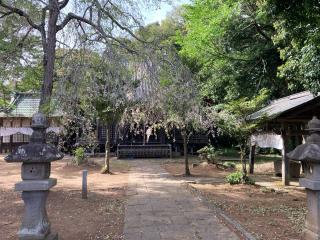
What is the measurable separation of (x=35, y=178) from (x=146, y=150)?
21488 millimetres

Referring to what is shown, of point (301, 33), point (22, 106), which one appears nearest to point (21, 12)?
point (301, 33)

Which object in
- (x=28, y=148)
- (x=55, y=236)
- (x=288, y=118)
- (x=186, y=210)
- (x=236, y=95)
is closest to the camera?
(x=28, y=148)

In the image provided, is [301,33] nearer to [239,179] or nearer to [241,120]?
[241,120]

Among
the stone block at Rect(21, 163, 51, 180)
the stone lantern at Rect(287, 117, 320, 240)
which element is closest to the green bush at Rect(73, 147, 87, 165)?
the stone block at Rect(21, 163, 51, 180)

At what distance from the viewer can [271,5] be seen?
9.16 m

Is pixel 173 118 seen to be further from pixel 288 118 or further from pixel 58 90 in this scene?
pixel 58 90

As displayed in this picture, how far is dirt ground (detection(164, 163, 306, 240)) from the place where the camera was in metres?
7.93

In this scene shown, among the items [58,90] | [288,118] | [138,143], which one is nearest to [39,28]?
[58,90]

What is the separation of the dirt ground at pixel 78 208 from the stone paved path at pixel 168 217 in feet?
1.16

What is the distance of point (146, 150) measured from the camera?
91.4 feet

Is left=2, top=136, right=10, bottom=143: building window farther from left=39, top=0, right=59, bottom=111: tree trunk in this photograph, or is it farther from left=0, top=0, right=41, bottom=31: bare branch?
left=39, top=0, right=59, bottom=111: tree trunk

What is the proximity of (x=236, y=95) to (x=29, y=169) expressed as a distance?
18.0m

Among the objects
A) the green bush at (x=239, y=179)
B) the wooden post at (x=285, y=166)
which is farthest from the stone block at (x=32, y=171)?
the wooden post at (x=285, y=166)

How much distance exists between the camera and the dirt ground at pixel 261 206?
7928mm
